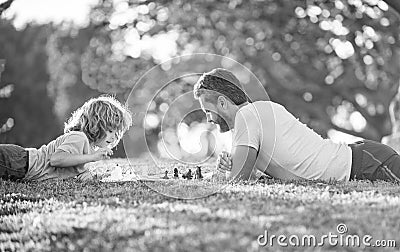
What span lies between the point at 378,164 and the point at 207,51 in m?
13.2

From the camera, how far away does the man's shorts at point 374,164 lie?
454 centimetres

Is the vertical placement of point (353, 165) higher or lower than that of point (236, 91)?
lower

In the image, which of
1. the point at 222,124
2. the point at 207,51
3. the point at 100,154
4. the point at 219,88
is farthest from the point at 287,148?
the point at 207,51

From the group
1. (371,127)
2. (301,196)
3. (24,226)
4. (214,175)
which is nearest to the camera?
(24,226)

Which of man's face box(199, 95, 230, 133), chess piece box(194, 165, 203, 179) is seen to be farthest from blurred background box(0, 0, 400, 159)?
man's face box(199, 95, 230, 133)

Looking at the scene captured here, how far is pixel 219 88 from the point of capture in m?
4.47

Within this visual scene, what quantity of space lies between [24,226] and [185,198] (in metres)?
0.78

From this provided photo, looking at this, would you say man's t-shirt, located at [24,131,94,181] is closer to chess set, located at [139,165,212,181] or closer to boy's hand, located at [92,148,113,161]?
boy's hand, located at [92,148,113,161]

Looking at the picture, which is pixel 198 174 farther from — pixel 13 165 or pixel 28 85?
pixel 28 85

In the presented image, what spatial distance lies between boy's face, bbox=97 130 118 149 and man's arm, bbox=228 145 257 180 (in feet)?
3.67

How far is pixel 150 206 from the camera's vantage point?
10.4 feet

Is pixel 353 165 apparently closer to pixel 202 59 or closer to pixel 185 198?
pixel 185 198

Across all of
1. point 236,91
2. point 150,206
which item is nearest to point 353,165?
point 236,91
